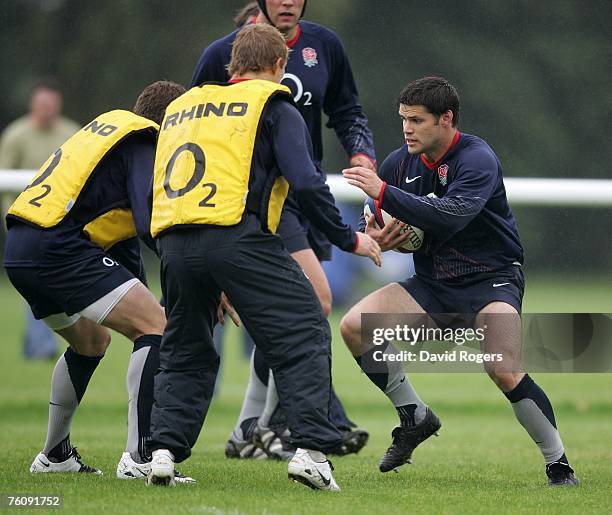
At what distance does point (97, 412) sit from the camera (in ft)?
27.7

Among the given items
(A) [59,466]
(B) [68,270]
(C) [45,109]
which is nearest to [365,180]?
(B) [68,270]

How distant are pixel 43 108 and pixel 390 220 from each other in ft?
22.1

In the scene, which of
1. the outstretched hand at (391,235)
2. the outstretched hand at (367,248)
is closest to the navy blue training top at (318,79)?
the outstretched hand at (391,235)

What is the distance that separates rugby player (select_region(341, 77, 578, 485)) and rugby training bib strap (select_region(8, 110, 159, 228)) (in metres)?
1.19

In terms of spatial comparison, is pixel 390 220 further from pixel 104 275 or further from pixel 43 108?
pixel 43 108

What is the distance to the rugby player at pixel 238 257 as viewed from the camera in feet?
14.9

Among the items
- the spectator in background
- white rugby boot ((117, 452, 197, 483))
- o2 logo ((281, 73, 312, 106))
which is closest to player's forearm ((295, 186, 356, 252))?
white rugby boot ((117, 452, 197, 483))

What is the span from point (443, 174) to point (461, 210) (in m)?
0.35

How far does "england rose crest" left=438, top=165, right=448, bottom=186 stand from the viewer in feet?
17.9

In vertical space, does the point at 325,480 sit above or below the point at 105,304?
below

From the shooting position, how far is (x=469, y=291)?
17.8 ft

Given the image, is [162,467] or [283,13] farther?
[283,13]

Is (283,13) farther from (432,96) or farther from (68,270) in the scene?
(68,270)

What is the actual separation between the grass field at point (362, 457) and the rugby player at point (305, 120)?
22cm
